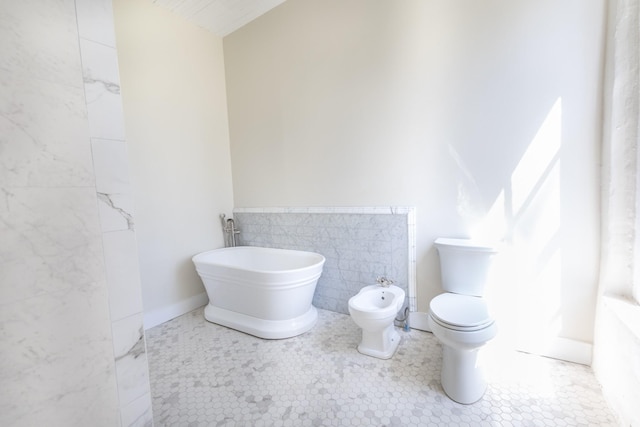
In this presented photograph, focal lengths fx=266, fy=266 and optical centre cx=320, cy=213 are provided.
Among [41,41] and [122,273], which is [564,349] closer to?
[122,273]

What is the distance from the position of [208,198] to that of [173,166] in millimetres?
528

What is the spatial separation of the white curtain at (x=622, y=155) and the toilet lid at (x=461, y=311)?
730 millimetres

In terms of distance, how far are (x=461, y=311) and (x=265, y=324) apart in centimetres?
155

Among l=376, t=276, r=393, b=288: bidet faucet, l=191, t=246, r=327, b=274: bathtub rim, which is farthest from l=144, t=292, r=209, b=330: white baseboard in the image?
l=376, t=276, r=393, b=288: bidet faucet

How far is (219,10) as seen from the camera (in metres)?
2.75

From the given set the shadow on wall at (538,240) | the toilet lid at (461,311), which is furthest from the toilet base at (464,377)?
the shadow on wall at (538,240)

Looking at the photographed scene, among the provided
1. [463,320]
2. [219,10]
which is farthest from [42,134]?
[219,10]

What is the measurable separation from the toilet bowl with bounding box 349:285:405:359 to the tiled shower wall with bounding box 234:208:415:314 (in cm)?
26

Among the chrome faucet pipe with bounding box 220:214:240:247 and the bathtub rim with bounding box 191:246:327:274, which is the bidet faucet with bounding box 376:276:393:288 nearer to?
the bathtub rim with bounding box 191:246:327:274

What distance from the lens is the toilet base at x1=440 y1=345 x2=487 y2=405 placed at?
5.01 feet

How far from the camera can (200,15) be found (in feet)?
9.18

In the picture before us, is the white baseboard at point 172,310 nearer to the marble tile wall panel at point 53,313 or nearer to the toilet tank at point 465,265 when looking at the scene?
the marble tile wall panel at point 53,313

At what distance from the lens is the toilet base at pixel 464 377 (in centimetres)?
153

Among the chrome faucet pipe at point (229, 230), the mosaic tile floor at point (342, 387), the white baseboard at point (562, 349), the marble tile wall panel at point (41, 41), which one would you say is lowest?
the mosaic tile floor at point (342, 387)
